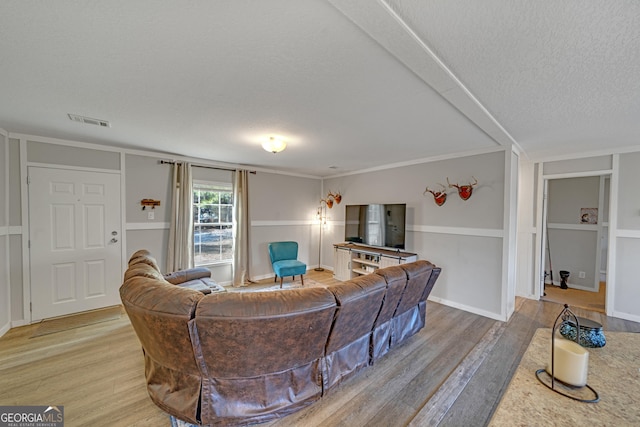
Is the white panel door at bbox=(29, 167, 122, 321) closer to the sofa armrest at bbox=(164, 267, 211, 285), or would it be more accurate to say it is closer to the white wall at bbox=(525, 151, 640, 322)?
the sofa armrest at bbox=(164, 267, 211, 285)

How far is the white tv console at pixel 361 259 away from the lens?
4234mm

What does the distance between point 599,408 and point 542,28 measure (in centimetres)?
162

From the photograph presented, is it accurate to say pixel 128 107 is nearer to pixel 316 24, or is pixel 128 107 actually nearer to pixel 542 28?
pixel 316 24

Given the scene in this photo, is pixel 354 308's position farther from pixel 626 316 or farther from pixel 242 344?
pixel 626 316

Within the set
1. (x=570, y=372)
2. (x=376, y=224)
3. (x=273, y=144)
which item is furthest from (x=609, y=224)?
(x=273, y=144)

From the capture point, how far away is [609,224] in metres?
3.44

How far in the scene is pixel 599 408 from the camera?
0.74 meters

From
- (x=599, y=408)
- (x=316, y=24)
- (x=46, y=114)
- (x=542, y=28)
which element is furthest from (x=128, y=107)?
(x=599, y=408)

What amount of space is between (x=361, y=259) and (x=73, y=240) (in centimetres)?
444

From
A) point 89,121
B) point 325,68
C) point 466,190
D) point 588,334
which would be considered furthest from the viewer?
point 466,190

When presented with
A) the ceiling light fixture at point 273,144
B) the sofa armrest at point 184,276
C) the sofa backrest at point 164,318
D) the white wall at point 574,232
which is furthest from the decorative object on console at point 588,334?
the white wall at point 574,232

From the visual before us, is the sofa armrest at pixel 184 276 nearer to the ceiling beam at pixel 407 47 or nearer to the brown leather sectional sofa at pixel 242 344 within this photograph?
the brown leather sectional sofa at pixel 242 344

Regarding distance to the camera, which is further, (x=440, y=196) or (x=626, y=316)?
(x=440, y=196)

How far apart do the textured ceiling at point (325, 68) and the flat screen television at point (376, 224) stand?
1.81 m
